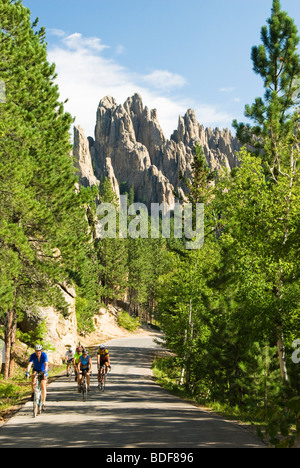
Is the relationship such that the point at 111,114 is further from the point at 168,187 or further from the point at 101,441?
the point at 101,441

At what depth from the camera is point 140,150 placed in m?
169

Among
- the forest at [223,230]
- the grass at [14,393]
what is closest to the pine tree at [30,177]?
the forest at [223,230]

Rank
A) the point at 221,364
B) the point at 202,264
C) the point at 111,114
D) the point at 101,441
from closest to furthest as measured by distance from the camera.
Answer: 1. the point at 101,441
2. the point at 221,364
3. the point at 202,264
4. the point at 111,114

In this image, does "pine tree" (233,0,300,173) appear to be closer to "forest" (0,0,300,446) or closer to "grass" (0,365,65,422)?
"forest" (0,0,300,446)

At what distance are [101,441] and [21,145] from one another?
15.1 metres

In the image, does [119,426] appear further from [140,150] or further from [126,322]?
[140,150]

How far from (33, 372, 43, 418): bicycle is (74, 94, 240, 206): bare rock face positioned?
5683 inches

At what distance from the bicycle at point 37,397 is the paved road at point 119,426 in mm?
221

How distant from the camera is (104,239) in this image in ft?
235

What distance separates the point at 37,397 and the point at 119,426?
9.63ft

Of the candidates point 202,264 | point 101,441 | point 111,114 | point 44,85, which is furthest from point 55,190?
point 111,114

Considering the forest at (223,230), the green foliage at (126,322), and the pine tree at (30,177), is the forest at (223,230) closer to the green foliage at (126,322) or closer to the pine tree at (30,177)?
the pine tree at (30,177)

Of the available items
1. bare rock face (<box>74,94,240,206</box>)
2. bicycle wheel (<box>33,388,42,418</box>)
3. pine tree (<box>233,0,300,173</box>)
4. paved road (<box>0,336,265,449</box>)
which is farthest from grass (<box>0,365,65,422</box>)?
bare rock face (<box>74,94,240,206</box>)
